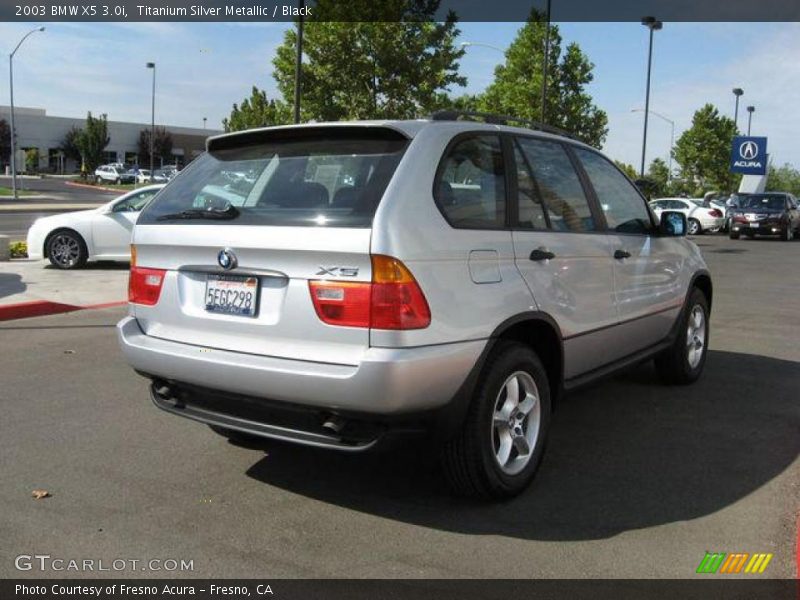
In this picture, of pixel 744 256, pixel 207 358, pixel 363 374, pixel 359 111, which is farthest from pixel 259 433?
pixel 359 111

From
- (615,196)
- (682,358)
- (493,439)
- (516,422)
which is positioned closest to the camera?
(493,439)

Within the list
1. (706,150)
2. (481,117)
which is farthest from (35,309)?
(706,150)

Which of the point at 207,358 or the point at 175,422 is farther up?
the point at 207,358

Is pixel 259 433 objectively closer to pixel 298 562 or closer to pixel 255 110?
pixel 298 562

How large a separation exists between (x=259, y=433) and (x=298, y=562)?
0.60 m

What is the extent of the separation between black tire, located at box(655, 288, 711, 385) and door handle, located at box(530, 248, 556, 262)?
219cm

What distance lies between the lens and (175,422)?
5105mm

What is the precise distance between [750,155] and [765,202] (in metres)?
18.2

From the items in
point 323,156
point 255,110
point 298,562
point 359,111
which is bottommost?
point 298,562

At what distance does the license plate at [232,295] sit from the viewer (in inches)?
140

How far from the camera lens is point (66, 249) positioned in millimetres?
12867

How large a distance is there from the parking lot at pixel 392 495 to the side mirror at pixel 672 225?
1.25 m

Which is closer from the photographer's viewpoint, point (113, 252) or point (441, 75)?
point (113, 252)

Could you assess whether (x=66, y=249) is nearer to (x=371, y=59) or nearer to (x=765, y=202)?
(x=371, y=59)
